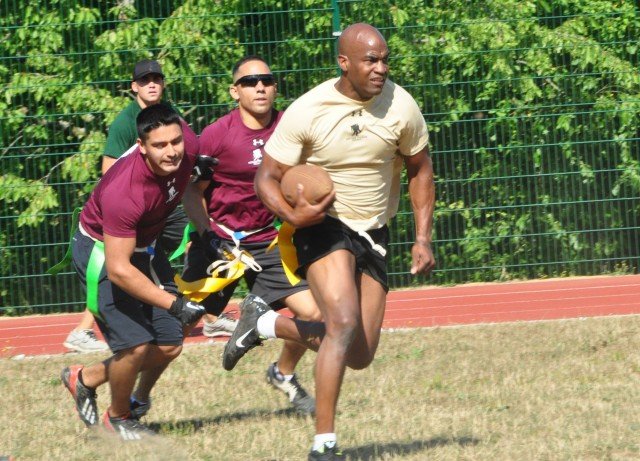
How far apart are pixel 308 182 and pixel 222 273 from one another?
78.3 inches

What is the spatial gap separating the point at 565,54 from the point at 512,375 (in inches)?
163

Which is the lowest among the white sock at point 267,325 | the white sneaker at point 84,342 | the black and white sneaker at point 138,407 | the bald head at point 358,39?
the white sneaker at point 84,342

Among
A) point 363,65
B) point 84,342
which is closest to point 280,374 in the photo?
point 363,65

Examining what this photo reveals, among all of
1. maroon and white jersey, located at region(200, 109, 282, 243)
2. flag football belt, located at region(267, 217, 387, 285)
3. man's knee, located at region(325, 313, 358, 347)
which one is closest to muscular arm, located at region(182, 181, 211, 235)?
maroon and white jersey, located at region(200, 109, 282, 243)

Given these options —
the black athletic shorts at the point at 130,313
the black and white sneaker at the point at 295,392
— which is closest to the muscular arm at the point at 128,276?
the black athletic shorts at the point at 130,313

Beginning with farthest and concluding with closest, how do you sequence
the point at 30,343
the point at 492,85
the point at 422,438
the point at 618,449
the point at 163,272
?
the point at 492,85
the point at 30,343
the point at 163,272
the point at 422,438
the point at 618,449

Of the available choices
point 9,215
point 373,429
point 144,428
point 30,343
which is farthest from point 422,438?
point 9,215

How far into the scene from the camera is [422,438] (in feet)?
21.3

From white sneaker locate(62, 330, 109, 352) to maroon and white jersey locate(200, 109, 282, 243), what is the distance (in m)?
2.46

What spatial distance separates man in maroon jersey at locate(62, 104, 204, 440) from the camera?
626 cm

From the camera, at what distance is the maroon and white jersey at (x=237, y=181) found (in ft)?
Result: 25.6

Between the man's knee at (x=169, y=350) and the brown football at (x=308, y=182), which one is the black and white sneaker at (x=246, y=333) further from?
the brown football at (x=308, y=182)

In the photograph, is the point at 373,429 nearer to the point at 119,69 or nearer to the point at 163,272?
the point at 163,272

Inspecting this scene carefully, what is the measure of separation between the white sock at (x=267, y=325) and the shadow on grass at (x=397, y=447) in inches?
29.4
